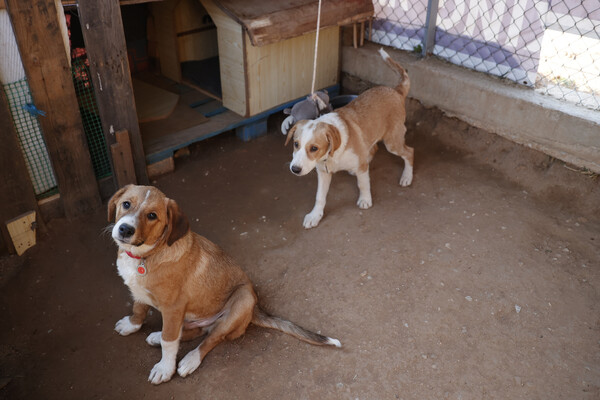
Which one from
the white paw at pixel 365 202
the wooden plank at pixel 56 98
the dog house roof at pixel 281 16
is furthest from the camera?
the dog house roof at pixel 281 16

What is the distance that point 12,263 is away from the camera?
5.00m

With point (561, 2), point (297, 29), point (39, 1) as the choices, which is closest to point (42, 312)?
point (39, 1)

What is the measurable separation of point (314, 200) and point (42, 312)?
3037 millimetres

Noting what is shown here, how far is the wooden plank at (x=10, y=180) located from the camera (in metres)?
4.64

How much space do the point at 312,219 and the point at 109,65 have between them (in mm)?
2660

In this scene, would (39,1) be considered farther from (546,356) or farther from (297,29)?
(546,356)

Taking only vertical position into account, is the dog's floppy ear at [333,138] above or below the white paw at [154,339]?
above

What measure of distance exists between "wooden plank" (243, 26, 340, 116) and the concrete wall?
17.2 inches

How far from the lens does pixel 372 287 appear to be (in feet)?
15.1

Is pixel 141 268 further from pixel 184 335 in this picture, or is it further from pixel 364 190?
pixel 364 190

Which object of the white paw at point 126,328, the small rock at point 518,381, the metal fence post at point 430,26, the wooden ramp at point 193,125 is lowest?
the white paw at point 126,328

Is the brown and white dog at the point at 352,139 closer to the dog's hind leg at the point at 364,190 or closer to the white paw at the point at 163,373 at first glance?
the dog's hind leg at the point at 364,190

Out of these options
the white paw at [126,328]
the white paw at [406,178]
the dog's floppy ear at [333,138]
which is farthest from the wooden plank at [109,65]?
the white paw at [406,178]

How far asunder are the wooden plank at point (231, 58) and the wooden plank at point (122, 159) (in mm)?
1676
